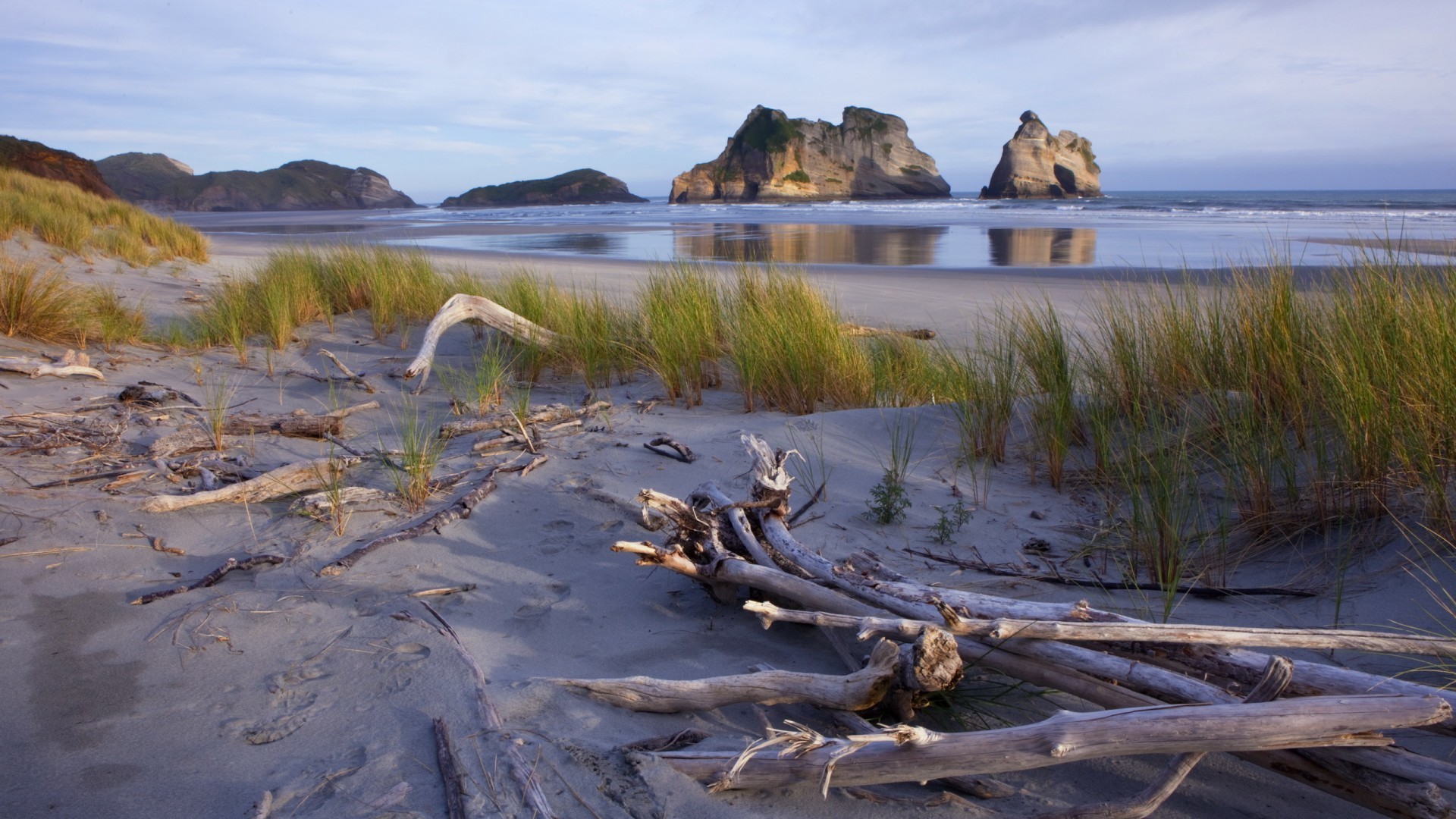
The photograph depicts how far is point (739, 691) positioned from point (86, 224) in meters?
14.1

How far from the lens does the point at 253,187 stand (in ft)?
175

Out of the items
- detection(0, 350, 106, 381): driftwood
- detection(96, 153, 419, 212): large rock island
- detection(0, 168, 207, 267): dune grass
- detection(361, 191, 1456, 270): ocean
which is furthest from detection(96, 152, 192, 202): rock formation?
detection(0, 350, 106, 381): driftwood

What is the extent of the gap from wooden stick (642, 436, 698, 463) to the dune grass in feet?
33.5

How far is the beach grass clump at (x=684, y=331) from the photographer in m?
4.83

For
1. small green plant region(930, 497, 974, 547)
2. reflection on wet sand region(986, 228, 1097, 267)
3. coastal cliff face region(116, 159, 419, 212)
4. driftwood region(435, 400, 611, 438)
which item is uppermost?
coastal cliff face region(116, 159, 419, 212)

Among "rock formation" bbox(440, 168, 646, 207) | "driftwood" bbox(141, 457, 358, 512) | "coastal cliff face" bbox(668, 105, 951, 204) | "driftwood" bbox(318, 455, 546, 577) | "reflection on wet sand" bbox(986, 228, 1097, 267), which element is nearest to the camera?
"driftwood" bbox(318, 455, 546, 577)

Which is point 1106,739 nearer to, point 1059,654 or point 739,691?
point 1059,654

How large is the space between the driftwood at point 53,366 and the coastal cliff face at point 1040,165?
5287 cm

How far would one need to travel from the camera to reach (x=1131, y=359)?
152 inches

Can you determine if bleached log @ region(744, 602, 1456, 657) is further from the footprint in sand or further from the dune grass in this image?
the dune grass

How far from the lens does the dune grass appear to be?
10797 mm

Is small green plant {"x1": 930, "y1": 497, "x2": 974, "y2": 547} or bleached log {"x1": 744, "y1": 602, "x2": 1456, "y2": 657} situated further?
small green plant {"x1": 930, "y1": 497, "x2": 974, "y2": 547}

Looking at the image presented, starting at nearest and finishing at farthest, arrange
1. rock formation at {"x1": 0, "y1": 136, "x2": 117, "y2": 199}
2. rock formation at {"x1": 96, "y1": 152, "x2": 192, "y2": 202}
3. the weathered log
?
the weathered log
rock formation at {"x1": 0, "y1": 136, "x2": 117, "y2": 199}
rock formation at {"x1": 96, "y1": 152, "x2": 192, "y2": 202}

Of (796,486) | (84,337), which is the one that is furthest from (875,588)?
(84,337)
